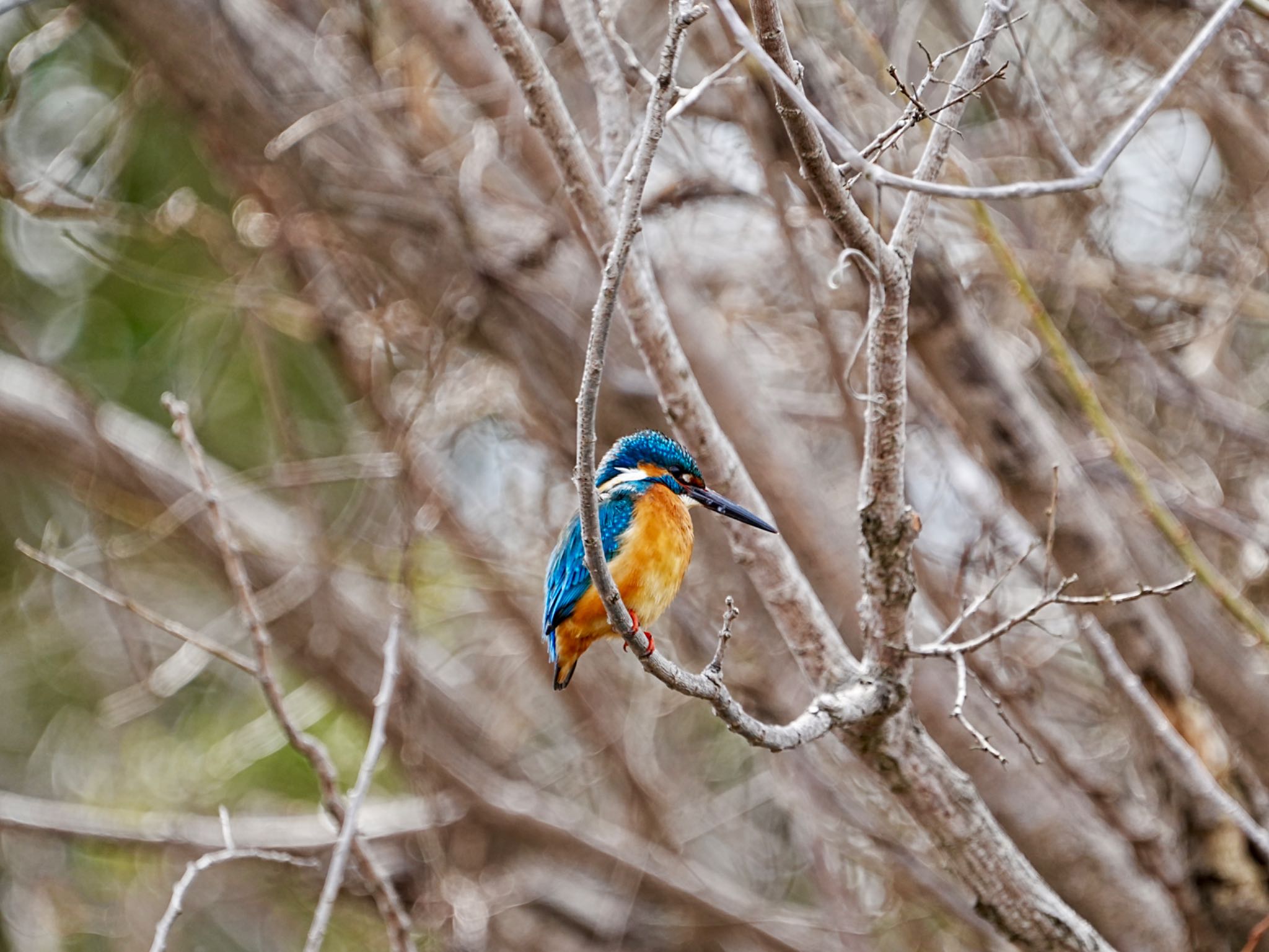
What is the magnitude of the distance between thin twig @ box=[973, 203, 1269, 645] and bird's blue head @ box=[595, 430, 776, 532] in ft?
3.15

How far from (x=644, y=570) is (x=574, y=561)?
0.16 meters

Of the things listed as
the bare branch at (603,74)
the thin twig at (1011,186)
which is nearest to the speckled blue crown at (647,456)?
the bare branch at (603,74)

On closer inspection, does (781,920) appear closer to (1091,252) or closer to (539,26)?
(1091,252)

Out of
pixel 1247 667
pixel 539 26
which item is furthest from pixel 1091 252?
pixel 539 26

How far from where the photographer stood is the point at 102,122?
206 inches

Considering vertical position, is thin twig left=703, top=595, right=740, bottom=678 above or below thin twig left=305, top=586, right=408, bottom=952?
above

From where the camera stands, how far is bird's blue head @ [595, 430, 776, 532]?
9.23 feet

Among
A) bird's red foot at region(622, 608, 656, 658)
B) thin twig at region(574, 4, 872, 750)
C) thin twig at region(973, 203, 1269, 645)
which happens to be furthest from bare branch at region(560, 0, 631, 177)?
thin twig at region(574, 4, 872, 750)

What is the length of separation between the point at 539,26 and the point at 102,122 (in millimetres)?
2200

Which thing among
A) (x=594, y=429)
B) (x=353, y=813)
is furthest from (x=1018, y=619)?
(x=353, y=813)

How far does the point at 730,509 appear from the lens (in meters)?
2.73

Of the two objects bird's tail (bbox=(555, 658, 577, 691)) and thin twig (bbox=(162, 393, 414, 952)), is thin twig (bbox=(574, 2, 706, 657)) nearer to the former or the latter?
thin twig (bbox=(162, 393, 414, 952))

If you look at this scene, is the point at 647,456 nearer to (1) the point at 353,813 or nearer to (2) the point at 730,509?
(2) the point at 730,509

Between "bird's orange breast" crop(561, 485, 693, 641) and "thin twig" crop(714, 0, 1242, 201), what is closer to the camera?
"thin twig" crop(714, 0, 1242, 201)
